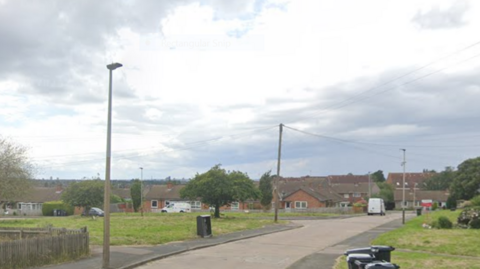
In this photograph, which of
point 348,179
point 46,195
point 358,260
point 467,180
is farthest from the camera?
point 348,179

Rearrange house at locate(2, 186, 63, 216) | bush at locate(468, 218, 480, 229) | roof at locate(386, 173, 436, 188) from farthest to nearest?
1. roof at locate(386, 173, 436, 188)
2. house at locate(2, 186, 63, 216)
3. bush at locate(468, 218, 480, 229)

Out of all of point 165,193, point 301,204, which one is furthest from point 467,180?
point 165,193

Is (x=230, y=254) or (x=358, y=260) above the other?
(x=358, y=260)

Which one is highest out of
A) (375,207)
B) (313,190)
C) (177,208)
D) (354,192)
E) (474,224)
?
(474,224)

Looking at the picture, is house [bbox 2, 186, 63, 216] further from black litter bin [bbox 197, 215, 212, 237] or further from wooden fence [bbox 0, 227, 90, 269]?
wooden fence [bbox 0, 227, 90, 269]

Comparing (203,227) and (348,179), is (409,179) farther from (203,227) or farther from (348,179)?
(203,227)

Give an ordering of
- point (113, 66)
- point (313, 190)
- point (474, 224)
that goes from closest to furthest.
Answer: point (113, 66), point (474, 224), point (313, 190)

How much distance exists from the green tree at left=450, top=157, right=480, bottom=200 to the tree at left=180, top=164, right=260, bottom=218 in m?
44.5

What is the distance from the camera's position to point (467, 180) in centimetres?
7238

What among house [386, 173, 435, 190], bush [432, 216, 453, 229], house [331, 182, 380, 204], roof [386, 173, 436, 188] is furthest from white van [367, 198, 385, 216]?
roof [386, 173, 436, 188]

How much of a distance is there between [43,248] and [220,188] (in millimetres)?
25079

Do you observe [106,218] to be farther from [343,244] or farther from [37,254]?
[343,244]

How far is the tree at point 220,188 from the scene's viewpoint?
3981cm

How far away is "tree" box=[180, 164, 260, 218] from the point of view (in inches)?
1567
